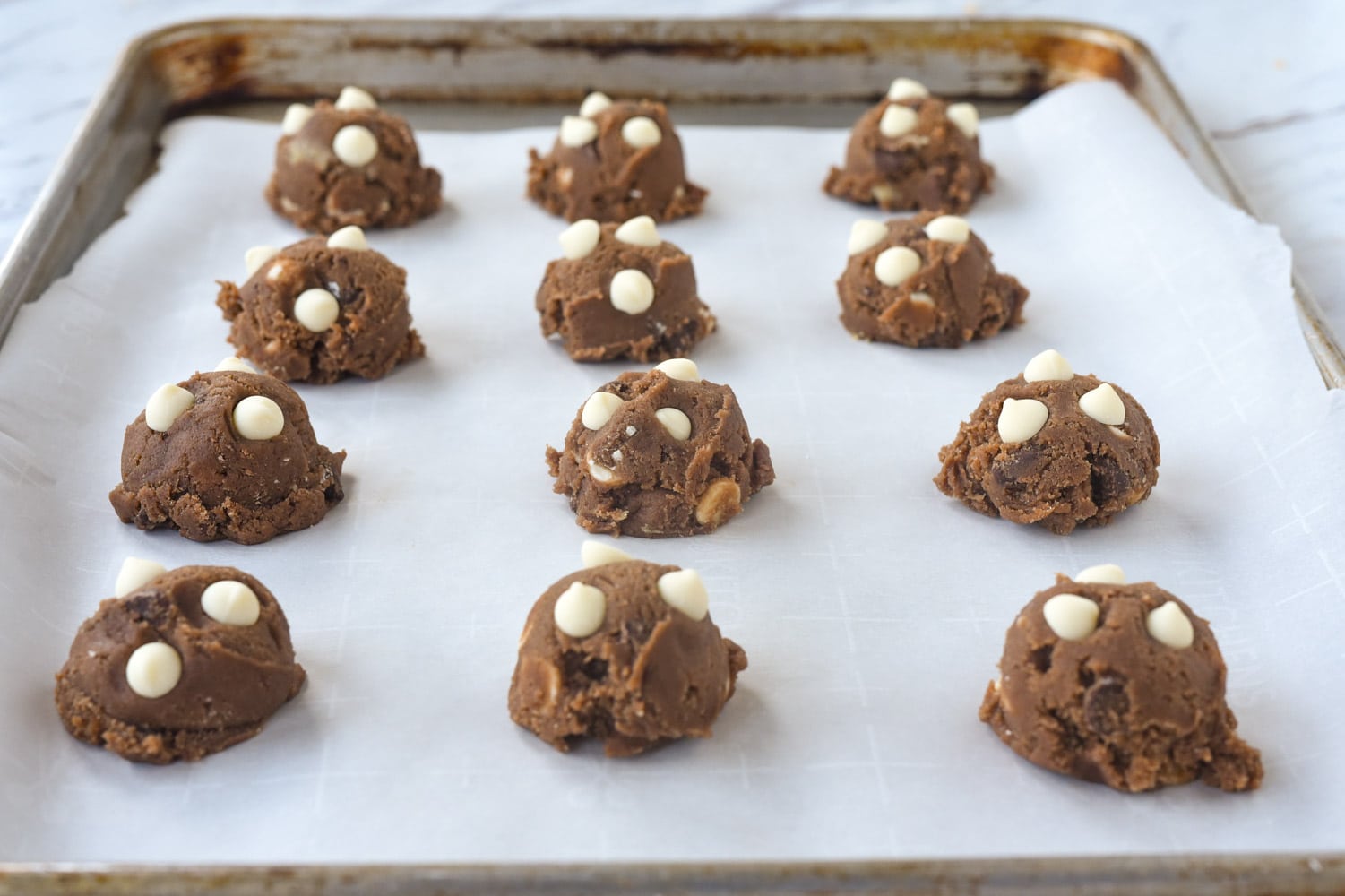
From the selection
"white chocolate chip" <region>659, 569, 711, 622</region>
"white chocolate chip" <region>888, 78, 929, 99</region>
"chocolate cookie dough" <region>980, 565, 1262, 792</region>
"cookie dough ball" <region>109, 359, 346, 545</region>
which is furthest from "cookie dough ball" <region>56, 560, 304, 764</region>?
"white chocolate chip" <region>888, 78, 929, 99</region>

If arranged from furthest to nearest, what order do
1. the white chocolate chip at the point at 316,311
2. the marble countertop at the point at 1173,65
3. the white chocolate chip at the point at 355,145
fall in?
1. the marble countertop at the point at 1173,65
2. the white chocolate chip at the point at 355,145
3. the white chocolate chip at the point at 316,311

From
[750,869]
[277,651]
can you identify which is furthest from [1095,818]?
[277,651]

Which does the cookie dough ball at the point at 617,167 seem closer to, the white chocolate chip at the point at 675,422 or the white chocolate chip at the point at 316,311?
the white chocolate chip at the point at 316,311

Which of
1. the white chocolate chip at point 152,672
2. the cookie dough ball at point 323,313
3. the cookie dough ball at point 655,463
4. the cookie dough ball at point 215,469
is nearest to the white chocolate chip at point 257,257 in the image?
the cookie dough ball at point 323,313

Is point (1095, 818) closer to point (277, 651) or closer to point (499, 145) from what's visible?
point (277, 651)

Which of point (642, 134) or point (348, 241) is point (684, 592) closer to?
point (348, 241)

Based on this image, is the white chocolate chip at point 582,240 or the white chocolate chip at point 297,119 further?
the white chocolate chip at point 297,119
